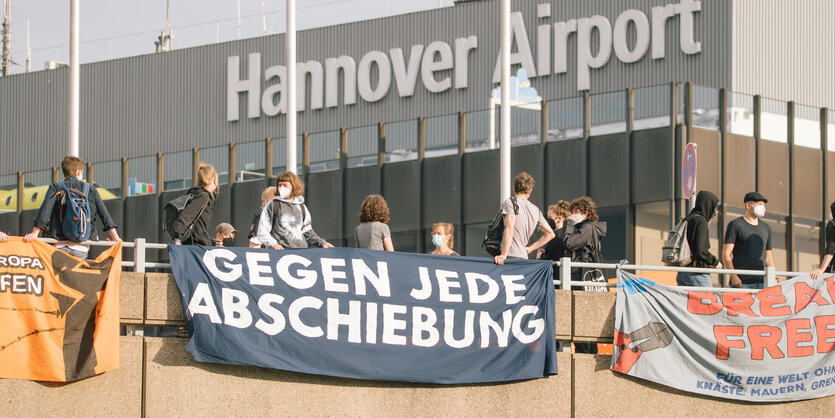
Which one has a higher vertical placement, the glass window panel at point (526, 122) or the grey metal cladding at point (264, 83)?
the grey metal cladding at point (264, 83)

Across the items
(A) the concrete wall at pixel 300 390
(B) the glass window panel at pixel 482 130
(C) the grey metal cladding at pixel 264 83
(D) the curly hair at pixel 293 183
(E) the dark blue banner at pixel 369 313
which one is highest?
(C) the grey metal cladding at pixel 264 83

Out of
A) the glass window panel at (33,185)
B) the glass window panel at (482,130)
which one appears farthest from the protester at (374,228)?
the glass window panel at (33,185)

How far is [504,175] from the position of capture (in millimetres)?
20656

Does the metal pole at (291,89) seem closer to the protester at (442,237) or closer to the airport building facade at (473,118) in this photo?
the protester at (442,237)

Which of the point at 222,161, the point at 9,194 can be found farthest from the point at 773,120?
the point at 9,194

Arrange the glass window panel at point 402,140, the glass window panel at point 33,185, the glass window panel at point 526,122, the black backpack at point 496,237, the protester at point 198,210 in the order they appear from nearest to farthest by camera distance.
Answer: the protester at point 198,210 < the black backpack at point 496,237 < the glass window panel at point 526,122 < the glass window panel at point 402,140 < the glass window panel at point 33,185

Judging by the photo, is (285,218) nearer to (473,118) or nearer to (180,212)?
(180,212)

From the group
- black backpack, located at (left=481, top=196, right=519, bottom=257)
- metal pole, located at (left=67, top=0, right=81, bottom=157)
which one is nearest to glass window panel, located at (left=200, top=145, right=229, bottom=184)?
metal pole, located at (left=67, top=0, right=81, bottom=157)

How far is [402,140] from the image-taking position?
32188mm

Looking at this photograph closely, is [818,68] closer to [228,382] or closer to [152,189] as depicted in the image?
[152,189]

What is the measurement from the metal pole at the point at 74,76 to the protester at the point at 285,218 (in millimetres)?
6538

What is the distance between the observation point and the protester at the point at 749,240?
14.5 m

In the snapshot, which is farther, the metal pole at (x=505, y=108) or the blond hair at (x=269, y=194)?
the metal pole at (x=505, y=108)

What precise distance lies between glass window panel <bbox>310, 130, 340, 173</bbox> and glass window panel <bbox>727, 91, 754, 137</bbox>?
9810 mm
